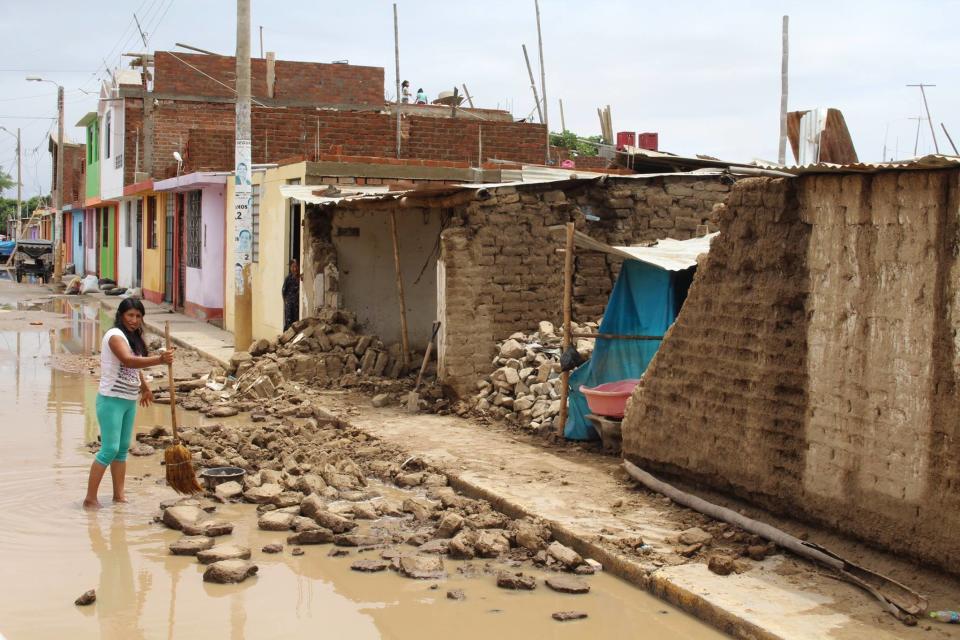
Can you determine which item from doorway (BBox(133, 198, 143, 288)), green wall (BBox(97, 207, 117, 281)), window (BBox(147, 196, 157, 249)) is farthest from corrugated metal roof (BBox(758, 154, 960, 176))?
green wall (BBox(97, 207, 117, 281))

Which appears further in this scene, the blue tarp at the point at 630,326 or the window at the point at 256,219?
the window at the point at 256,219

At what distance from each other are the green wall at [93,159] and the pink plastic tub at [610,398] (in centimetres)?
3248

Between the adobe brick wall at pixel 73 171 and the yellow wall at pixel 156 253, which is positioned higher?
the adobe brick wall at pixel 73 171

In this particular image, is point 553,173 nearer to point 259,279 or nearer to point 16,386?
point 259,279

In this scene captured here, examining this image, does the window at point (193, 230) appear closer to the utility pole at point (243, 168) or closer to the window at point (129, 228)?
the utility pole at point (243, 168)

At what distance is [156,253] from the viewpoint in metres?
28.7

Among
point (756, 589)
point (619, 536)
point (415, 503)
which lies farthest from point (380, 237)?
point (756, 589)

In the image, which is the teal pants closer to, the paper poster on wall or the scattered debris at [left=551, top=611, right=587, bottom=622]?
the scattered debris at [left=551, top=611, right=587, bottom=622]

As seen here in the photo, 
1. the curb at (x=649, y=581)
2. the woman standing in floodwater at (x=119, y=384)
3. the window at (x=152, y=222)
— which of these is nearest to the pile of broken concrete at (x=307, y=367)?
the woman standing in floodwater at (x=119, y=384)

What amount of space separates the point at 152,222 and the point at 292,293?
1627 centimetres

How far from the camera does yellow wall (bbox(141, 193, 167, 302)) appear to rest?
28.0 meters

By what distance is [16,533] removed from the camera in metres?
7.07

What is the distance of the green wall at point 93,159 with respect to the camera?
38156 millimetres

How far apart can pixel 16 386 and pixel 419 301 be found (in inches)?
216
